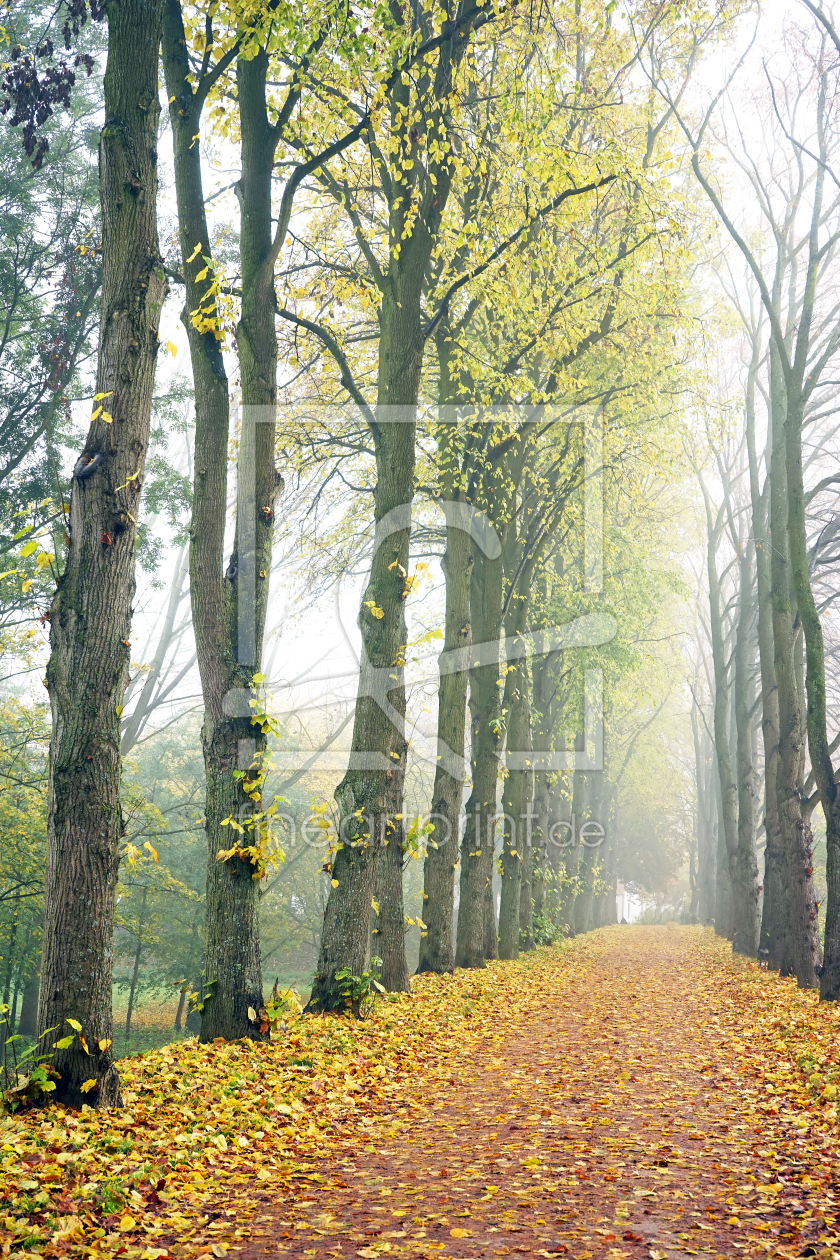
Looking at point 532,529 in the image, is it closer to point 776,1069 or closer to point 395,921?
point 395,921

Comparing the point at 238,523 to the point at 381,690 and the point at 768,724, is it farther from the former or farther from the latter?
the point at 768,724

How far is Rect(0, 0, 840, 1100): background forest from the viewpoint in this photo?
5852 mm

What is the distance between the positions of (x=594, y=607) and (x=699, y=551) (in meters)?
9.37

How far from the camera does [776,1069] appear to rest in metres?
7.43

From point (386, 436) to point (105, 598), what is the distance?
4660 millimetres

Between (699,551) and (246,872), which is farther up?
(699,551)

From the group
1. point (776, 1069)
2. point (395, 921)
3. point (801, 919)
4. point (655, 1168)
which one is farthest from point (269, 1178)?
point (801, 919)

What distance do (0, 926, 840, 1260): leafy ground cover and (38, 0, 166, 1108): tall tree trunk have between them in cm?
69

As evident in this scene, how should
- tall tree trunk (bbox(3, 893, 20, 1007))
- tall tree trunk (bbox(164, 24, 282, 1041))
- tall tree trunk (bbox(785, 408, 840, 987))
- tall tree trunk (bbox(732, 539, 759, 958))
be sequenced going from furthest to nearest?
1. tall tree trunk (bbox(732, 539, 759, 958))
2. tall tree trunk (bbox(3, 893, 20, 1007))
3. tall tree trunk (bbox(785, 408, 840, 987))
4. tall tree trunk (bbox(164, 24, 282, 1041))

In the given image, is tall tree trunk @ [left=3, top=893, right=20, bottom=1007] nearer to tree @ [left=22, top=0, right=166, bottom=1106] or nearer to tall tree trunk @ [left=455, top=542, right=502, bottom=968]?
tall tree trunk @ [left=455, top=542, right=502, bottom=968]

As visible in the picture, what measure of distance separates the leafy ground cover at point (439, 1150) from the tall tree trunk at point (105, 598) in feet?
2.26

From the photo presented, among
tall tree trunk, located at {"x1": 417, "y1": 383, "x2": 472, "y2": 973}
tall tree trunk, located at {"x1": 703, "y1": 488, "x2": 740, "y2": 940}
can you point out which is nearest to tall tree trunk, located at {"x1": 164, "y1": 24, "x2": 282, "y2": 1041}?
tall tree trunk, located at {"x1": 417, "y1": 383, "x2": 472, "y2": 973}

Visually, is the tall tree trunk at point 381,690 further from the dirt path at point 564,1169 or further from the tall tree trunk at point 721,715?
the tall tree trunk at point 721,715

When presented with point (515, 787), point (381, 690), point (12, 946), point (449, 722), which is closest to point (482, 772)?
point (449, 722)
